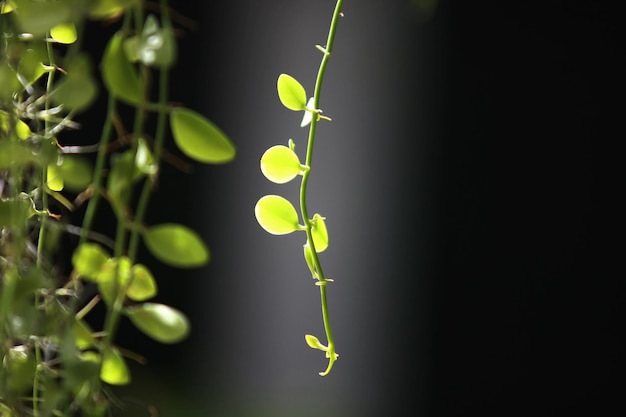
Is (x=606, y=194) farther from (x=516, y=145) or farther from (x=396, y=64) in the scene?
(x=396, y=64)

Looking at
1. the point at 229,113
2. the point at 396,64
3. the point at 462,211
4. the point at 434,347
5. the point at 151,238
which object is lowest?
the point at 434,347

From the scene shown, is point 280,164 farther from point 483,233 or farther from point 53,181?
point 483,233

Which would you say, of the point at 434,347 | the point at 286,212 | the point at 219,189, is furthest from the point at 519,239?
the point at 286,212

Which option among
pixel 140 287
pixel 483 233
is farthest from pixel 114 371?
pixel 483 233

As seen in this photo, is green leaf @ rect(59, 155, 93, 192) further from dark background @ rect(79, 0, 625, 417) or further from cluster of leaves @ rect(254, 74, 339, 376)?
dark background @ rect(79, 0, 625, 417)

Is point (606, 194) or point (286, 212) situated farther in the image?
point (606, 194)

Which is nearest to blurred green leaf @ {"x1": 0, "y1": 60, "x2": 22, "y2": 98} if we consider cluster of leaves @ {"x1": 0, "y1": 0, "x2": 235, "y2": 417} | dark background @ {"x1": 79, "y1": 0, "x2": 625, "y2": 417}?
cluster of leaves @ {"x1": 0, "y1": 0, "x2": 235, "y2": 417}
